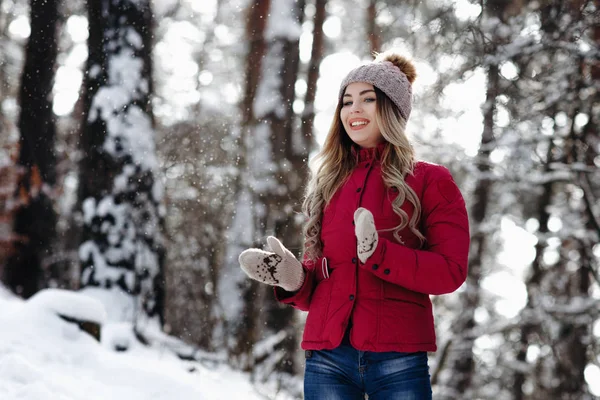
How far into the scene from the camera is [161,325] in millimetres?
6047

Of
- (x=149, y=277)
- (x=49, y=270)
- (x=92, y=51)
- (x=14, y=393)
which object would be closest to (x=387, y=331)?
(x=14, y=393)

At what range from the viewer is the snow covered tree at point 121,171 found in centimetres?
589

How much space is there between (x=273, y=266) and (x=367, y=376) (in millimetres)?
531

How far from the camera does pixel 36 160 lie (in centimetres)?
910

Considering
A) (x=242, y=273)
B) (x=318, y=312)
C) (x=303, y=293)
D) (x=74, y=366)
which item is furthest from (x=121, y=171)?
(x=318, y=312)

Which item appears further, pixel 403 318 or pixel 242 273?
pixel 242 273

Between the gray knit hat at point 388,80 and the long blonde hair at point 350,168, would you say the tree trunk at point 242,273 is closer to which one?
the long blonde hair at point 350,168

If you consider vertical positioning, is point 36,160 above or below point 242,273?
above

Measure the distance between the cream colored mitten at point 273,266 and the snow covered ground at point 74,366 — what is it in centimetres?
148

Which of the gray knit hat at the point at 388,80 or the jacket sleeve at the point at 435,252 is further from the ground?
the gray knit hat at the point at 388,80

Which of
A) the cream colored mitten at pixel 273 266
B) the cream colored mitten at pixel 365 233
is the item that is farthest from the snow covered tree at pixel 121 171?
the cream colored mitten at pixel 365 233

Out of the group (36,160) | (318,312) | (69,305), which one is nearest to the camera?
(318,312)

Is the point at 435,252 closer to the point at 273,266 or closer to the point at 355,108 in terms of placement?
the point at 273,266

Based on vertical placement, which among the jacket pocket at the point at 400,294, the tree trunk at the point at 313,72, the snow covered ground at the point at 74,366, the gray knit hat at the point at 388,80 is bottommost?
the snow covered ground at the point at 74,366
